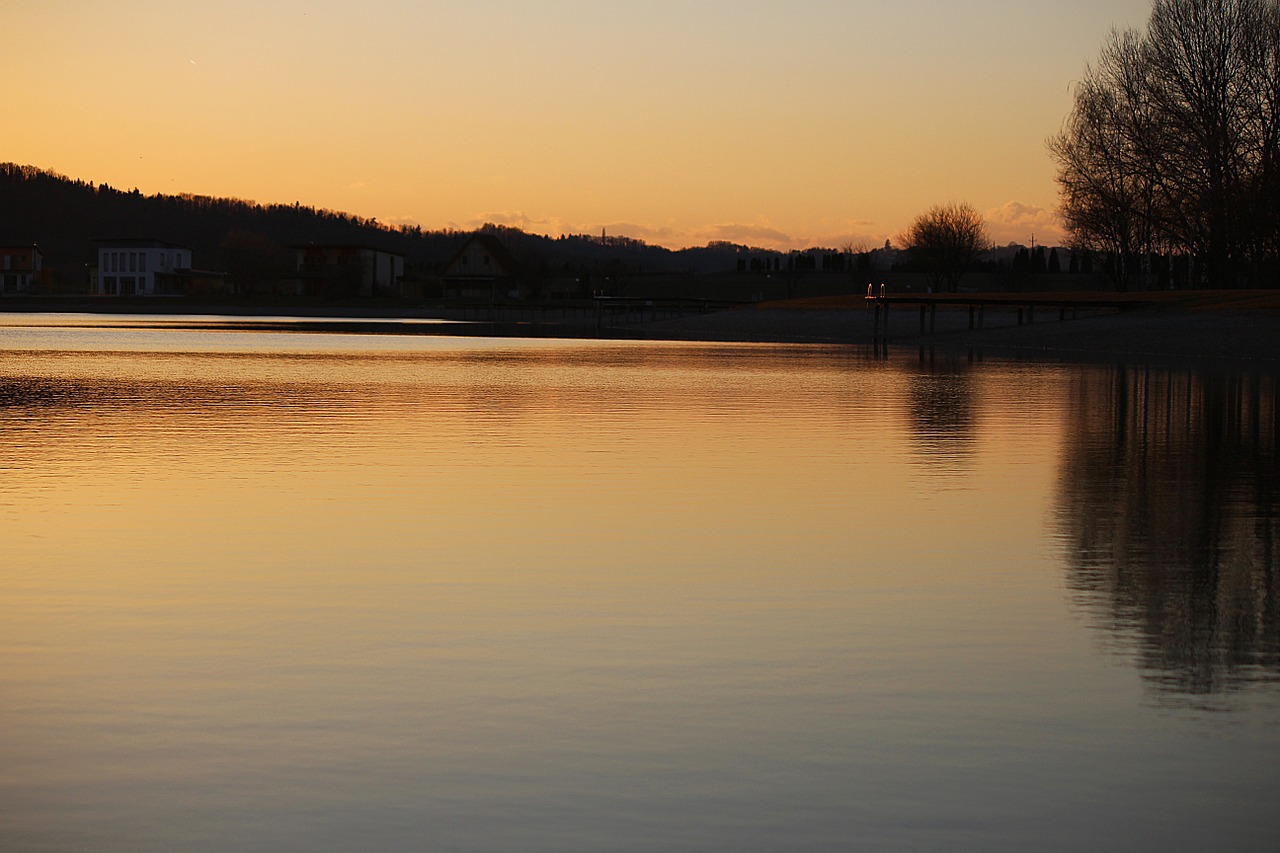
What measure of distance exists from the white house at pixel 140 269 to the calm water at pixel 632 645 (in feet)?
471

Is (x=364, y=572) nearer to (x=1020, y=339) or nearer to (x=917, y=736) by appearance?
(x=917, y=736)

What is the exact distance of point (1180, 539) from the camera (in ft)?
38.4

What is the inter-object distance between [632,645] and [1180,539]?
5736 millimetres

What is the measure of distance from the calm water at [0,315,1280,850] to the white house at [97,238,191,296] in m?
144

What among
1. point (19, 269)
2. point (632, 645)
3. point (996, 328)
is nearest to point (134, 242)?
point (19, 269)

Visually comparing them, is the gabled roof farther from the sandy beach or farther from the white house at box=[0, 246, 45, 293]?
the white house at box=[0, 246, 45, 293]

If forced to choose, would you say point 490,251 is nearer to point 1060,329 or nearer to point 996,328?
point 996,328

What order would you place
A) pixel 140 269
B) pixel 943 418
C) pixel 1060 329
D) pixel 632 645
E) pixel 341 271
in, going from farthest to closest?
pixel 140 269 < pixel 341 271 < pixel 1060 329 < pixel 943 418 < pixel 632 645

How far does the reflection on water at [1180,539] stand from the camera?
7.98 meters

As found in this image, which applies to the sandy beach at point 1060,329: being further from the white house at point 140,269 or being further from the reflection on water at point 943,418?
the white house at point 140,269

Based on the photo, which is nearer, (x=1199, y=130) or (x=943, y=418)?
(x=943, y=418)

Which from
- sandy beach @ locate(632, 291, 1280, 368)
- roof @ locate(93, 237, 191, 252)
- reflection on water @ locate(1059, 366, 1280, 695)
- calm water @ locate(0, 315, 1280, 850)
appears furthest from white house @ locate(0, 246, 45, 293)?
reflection on water @ locate(1059, 366, 1280, 695)

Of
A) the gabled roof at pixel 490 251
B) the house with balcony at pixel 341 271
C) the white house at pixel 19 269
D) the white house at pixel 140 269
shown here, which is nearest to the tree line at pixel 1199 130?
the gabled roof at pixel 490 251

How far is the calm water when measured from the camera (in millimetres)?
5422
